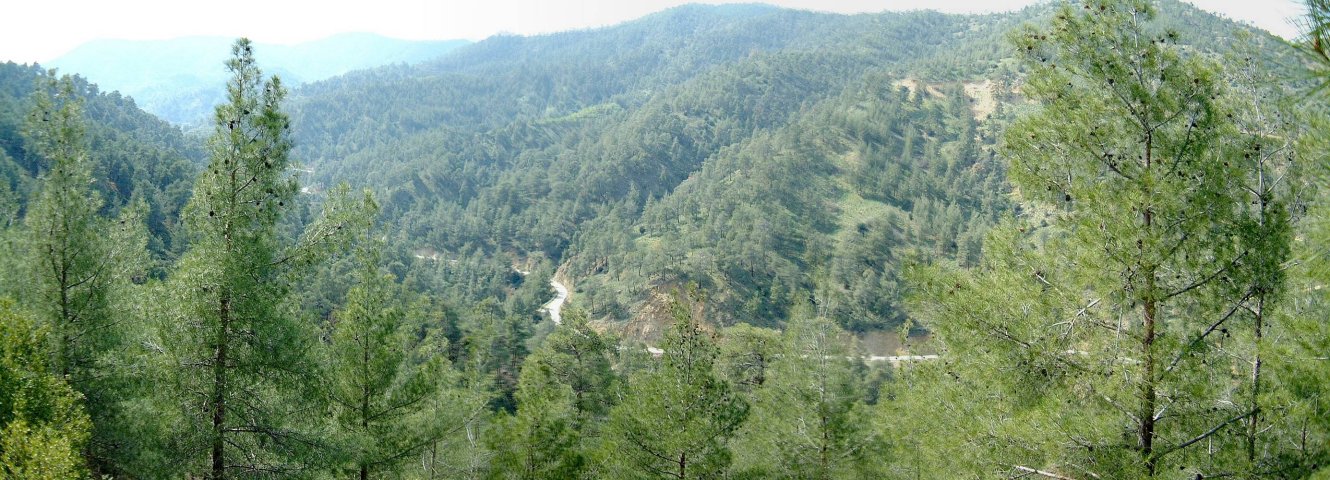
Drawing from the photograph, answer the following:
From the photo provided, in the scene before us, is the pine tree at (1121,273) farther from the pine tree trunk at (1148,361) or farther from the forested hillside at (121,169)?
the forested hillside at (121,169)

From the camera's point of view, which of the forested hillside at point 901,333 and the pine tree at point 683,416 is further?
the pine tree at point 683,416

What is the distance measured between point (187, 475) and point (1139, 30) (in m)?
12.7

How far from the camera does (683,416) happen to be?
12555 millimetres

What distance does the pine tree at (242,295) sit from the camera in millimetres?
8750

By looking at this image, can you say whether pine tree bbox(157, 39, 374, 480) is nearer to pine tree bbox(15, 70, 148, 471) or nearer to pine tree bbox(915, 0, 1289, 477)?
pine tree bbox(15, 70, 148, 471)

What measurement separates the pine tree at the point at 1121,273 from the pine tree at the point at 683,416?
6.11 m

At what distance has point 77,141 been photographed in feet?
32.2

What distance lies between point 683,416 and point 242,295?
23.9 feet

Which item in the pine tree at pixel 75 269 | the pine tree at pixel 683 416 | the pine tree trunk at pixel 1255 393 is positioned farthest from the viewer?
the pine tree at pixel 683 416

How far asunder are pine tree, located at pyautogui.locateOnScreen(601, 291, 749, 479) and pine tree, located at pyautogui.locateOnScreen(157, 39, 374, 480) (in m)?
5.76

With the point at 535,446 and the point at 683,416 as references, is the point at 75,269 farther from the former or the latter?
the point at 683,416

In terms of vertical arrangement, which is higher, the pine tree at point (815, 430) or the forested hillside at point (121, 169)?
the pine tree at point (815, 430)

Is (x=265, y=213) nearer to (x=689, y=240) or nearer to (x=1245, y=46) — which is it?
(x=1245, y=46)

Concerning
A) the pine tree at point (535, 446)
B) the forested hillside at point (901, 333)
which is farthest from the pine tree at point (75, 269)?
the pine tree at point (535, 446)
